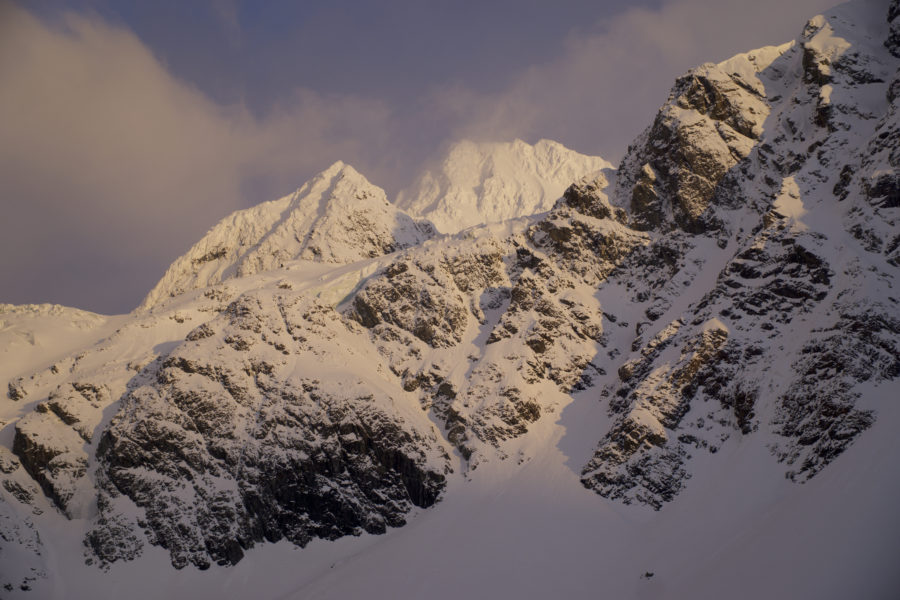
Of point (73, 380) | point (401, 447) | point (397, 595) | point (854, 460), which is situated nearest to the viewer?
point (854, 460)

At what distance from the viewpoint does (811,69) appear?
400 ft

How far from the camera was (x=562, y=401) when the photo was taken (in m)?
110

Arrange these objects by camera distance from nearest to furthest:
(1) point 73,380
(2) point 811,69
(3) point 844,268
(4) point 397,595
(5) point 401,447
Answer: (4) point 397,595
(3) point 844,268
(5) point 401,447
(1) point 73,380
(2) point 811,69

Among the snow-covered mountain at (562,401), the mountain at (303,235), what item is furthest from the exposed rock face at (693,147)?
the mountain at (303,235)

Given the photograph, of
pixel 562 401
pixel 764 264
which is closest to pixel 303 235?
pixel 562 401

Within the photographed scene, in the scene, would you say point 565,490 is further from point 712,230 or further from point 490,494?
point 712,230

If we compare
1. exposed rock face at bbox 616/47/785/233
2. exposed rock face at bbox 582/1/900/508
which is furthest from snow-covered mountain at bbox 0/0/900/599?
exposed rock face at bbox 616/47/785/233

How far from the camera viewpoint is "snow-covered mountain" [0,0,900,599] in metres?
79.9

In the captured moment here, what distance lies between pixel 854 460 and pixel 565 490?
115 feet

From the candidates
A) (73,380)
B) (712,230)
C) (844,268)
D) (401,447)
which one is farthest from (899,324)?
(73,380)

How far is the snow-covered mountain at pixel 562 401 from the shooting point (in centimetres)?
7994

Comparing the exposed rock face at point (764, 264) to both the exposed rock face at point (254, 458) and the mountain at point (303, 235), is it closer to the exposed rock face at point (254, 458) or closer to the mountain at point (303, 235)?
the exposed rock face at point (254, 458)

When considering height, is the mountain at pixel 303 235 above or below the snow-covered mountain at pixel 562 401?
above

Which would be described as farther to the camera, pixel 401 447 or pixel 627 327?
pixel 627 327
